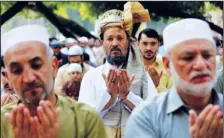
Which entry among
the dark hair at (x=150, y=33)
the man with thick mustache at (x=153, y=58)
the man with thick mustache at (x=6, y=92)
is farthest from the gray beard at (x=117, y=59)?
the man with thick mustache at (x=6, y=92)

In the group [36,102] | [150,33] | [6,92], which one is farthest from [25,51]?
[150,33]

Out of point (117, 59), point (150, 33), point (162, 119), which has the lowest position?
point (162, 119)

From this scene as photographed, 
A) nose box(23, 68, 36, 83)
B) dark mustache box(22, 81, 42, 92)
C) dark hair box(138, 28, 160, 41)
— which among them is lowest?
dark mustache box(22, 81, 42, 92)

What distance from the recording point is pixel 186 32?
343cm

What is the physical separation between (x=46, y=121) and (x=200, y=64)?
743mm

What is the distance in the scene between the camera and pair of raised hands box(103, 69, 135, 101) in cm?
409

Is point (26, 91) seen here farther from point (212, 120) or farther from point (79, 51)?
point (79, 51)

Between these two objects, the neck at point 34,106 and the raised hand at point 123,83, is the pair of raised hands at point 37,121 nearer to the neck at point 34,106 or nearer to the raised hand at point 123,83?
the neck at point 34,106

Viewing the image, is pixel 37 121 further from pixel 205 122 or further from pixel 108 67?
pixel 108 67

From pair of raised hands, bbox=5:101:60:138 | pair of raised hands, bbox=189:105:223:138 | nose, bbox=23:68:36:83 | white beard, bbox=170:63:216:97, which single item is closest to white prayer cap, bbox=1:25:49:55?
nose, bbox=23:68:36:83

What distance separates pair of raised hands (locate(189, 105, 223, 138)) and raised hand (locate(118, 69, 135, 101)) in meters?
0.89

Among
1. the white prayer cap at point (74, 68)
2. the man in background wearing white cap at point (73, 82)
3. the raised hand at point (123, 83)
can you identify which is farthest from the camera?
the white prayer cap at point (74, 68)

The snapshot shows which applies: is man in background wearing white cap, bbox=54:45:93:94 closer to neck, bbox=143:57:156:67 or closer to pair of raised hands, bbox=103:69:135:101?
pair of raised hands, bbox=103:69:135:101

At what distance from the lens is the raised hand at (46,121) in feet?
10.7
